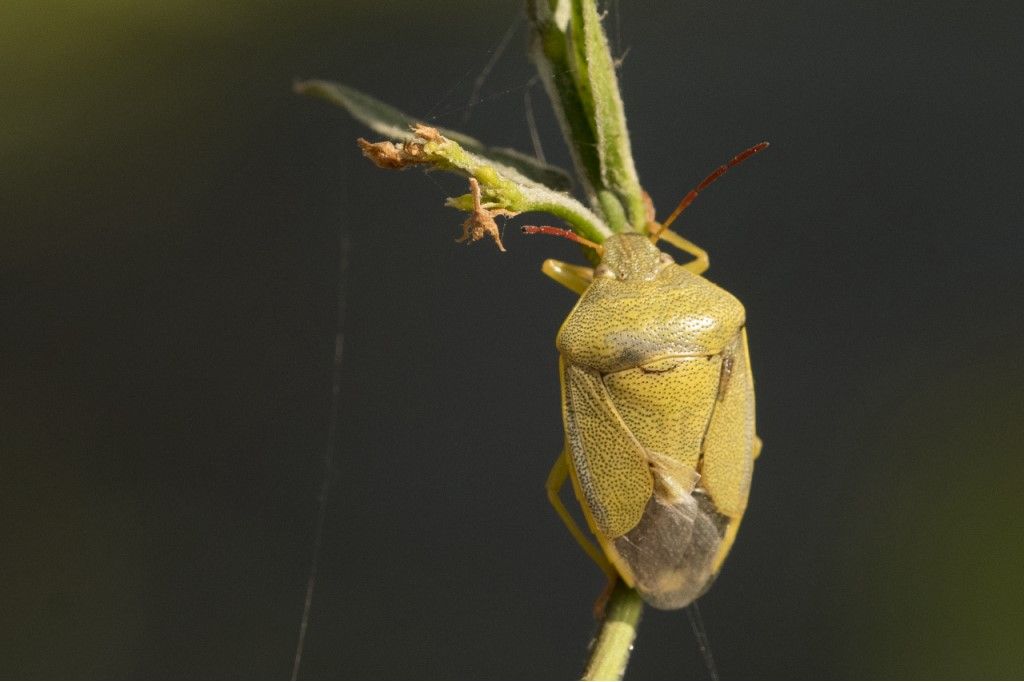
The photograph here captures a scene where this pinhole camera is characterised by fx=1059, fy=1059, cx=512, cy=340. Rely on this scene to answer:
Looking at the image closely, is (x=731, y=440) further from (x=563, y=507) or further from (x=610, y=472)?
(x=563, y=507)

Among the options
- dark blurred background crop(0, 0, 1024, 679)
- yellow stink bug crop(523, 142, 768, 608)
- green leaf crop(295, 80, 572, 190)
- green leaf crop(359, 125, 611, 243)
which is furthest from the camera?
dark blurred background crop(0, 0, 1024, 679)

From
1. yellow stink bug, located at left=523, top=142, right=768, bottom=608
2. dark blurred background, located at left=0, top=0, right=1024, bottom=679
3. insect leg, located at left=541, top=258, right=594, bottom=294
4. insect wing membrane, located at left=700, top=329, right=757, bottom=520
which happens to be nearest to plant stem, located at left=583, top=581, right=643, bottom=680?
yellow stink bug, located at left=523, top=142, right=768, bottom=608

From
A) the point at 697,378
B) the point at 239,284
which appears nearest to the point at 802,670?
the point at 697,378

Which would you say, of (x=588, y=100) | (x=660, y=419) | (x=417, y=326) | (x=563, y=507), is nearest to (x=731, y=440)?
(x=660, y=419)

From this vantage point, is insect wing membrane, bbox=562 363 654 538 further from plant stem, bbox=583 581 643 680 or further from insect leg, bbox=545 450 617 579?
plant stem, bbox=583 581 643 680

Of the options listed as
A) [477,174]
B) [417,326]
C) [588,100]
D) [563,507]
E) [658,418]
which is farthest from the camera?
[417,326]
